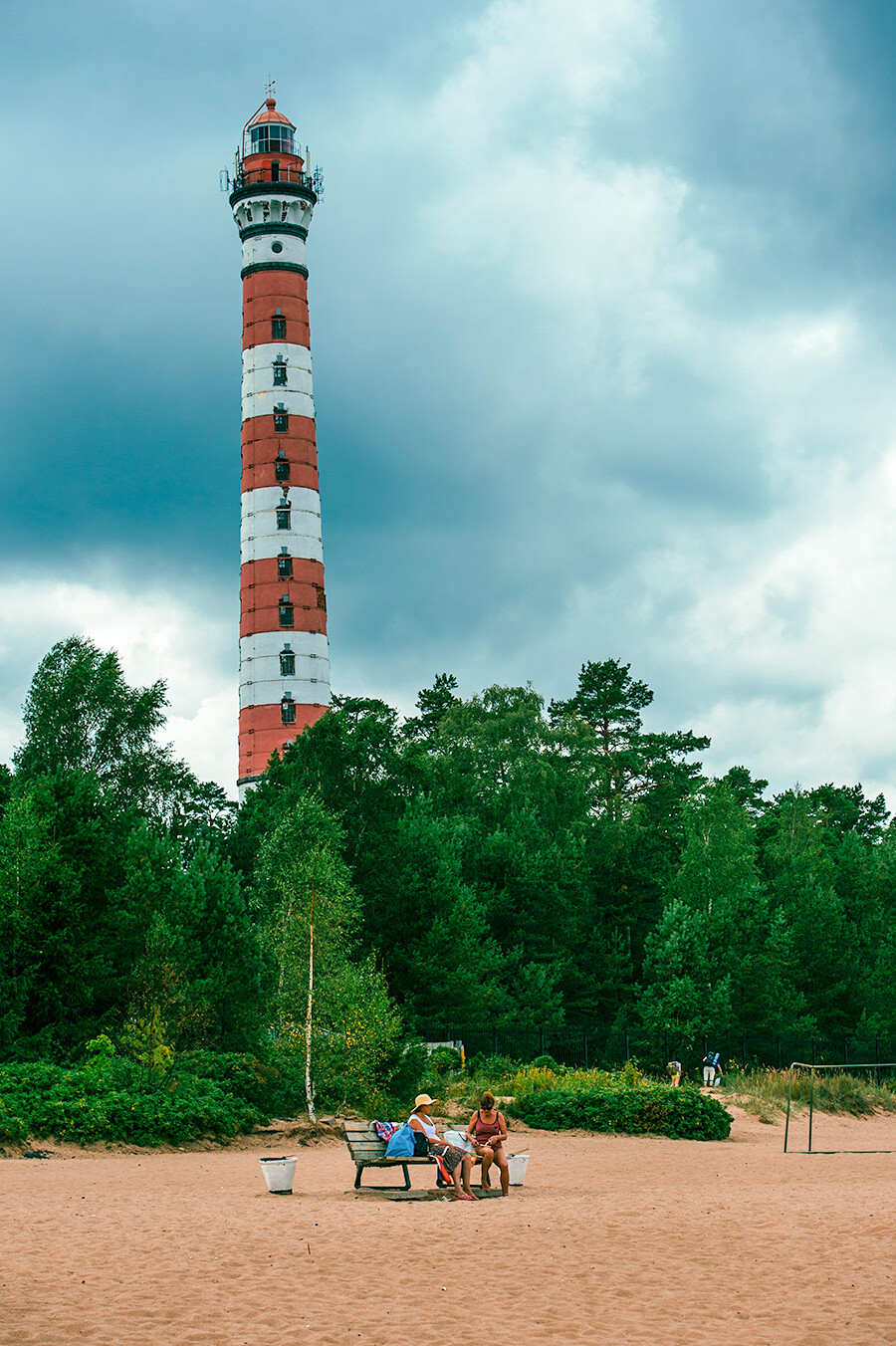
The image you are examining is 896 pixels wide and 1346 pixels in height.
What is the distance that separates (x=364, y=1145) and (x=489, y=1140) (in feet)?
4.77

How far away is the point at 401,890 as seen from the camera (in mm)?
42281

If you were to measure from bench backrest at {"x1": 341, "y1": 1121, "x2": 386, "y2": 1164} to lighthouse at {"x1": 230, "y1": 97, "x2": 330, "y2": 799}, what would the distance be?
34.9 meters

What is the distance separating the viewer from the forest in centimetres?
2620

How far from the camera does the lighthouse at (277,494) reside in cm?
5125

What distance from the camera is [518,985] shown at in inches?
1884

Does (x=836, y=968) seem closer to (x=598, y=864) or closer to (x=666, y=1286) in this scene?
(x=598, y=864)

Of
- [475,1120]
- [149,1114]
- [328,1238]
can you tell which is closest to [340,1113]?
[149,1114]

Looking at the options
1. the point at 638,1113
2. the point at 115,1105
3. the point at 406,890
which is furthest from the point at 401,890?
the point at 115,1105

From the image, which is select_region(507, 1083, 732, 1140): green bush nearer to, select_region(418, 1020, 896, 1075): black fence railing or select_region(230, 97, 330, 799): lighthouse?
select_region(418, 1020, 896, 1075): black fence railing

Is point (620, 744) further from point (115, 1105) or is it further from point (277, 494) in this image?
point (115, 1105)

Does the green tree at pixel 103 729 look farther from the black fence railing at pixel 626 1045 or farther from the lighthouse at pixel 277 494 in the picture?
the black fence railing at pixel 626 1045

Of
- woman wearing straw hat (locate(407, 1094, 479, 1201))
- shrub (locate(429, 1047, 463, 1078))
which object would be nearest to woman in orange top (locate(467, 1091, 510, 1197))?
woman wearing straw hat (locate(407, 1094, 479, 1201))

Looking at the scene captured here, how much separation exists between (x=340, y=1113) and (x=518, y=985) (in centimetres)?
2189

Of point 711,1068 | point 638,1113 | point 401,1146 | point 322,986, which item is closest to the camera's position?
point 401,1146
